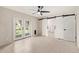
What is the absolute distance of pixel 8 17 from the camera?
5.73m

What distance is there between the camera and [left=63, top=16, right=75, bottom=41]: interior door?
6.76m

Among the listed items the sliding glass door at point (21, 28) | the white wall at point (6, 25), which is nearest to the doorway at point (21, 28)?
the sliding glass door at point (21, 28)

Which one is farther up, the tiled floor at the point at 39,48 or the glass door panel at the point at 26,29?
the glass door panel at the point at 26,29

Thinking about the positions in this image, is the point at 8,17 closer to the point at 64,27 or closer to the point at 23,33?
the point at 23,33

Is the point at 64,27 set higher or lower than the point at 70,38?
higher

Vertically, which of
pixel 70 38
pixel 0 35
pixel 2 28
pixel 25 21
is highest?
pixel 25 21

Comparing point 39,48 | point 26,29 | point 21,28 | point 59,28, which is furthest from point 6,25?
point 59,28

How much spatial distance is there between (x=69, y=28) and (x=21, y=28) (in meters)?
3.94

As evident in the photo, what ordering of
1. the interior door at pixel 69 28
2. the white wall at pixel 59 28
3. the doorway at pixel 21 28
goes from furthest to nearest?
the white wall at pixel 59 28, the doorway at pixel 21 28, the interior door at pixel 69 28

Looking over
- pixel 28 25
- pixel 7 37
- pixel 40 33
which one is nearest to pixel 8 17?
pixel 7 37

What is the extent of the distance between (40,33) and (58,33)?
9.09ft

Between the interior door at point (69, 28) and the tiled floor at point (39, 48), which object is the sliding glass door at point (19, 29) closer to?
the tiled floor at point (39, 48)

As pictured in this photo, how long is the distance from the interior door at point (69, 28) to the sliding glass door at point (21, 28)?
3511 millimetres

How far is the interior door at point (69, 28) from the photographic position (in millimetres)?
6759
